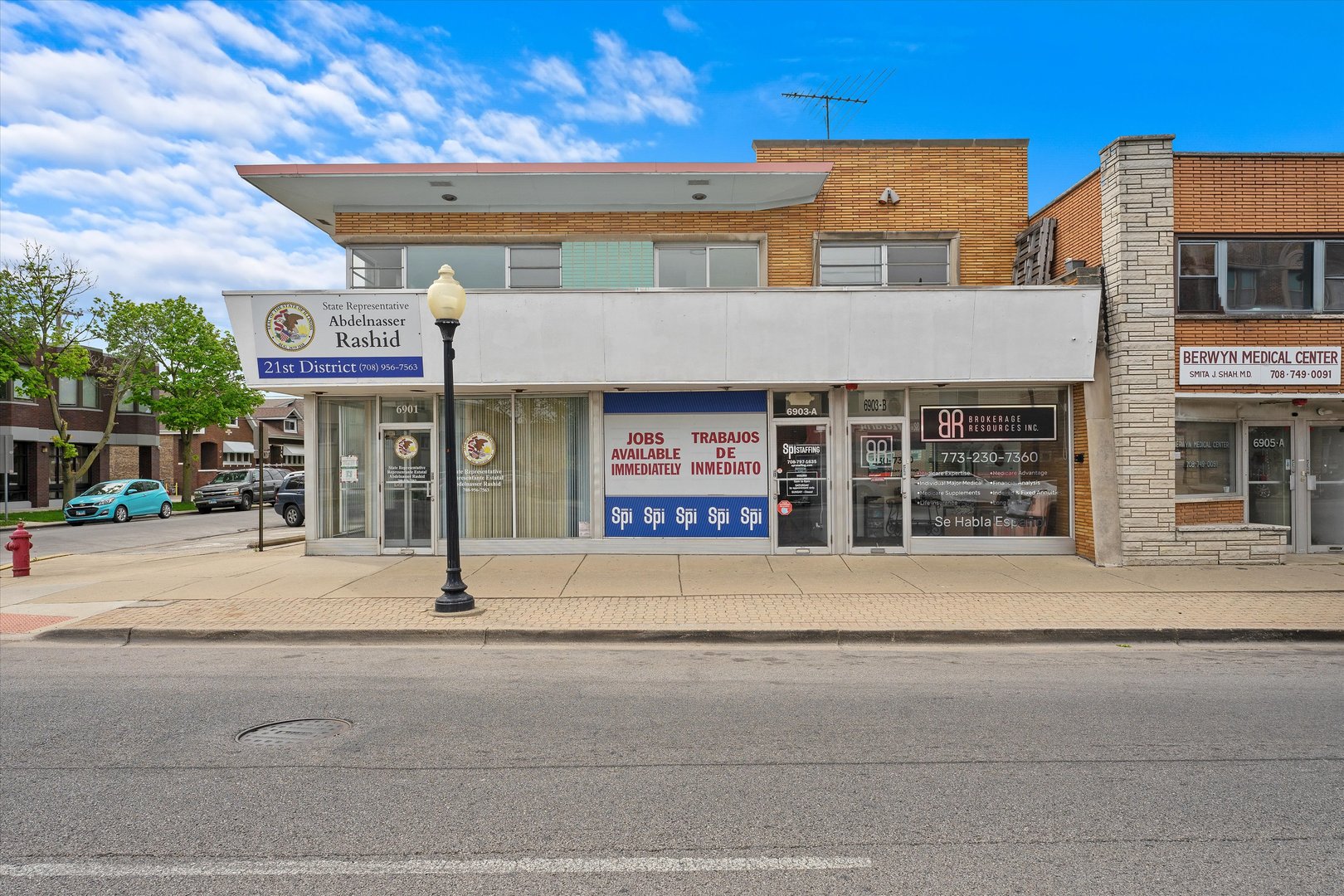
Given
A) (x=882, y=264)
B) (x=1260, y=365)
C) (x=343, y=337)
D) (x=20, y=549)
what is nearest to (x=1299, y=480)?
(x=1260, y=365)

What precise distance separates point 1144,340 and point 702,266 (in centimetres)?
706

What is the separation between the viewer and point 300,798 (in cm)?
420

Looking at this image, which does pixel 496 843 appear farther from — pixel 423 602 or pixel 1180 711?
pixel 423 602

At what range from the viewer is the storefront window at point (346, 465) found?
13.4 meters

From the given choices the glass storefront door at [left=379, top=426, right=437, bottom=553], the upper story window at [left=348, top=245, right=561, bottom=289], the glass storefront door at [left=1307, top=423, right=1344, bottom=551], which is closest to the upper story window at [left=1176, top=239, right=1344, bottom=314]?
the glass storefront door at [left=1307, top=423, right=1344, bottom=551]

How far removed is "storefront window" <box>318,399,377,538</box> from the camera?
13445 millimetres

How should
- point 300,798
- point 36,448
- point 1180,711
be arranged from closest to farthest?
point 300,798 → point 1180,711 → point 36,448

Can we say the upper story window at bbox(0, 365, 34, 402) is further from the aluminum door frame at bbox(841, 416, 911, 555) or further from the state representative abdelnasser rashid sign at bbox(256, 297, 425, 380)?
the aluminum door frame at bbox(841, 416, 911, 555)

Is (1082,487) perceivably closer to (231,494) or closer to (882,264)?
(882,264)

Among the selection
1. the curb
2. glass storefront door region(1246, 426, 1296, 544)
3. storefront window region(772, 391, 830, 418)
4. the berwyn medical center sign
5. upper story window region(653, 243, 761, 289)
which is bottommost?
the curb

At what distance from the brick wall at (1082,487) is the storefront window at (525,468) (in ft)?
26.2

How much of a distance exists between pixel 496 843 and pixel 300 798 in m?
1.29

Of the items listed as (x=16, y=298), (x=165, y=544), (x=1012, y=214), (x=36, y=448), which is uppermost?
(x=16, y=298)

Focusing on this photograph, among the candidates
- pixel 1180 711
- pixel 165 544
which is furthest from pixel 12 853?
pixel 165 544
